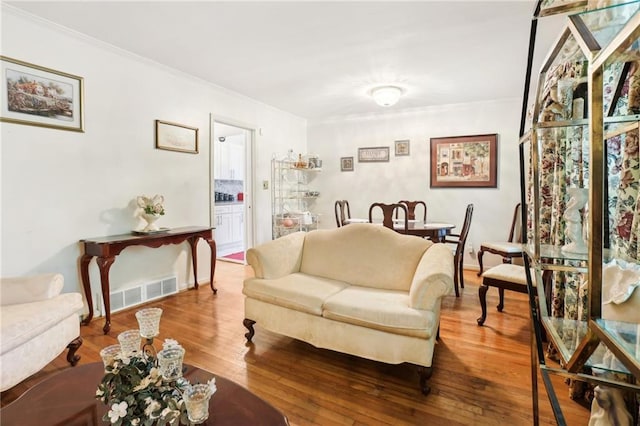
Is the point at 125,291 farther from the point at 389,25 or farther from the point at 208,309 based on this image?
the point at 389,25

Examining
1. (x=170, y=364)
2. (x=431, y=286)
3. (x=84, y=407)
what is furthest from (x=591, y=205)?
(x=84, y=407)

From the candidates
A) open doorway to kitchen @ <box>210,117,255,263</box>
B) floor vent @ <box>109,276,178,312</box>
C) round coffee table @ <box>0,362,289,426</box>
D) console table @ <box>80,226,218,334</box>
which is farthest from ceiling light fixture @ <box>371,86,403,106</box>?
round coffee table @ <box>0,362,289,426</box>

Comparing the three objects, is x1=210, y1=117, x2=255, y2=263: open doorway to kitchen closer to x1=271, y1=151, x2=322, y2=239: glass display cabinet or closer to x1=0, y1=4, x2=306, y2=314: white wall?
x1=271, y1=151, x2=322, y2=239: glass display cabinet

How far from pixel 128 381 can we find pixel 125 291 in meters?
2.55

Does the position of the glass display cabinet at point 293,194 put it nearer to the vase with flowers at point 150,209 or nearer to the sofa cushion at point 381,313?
the vase with flowers at point 150,209

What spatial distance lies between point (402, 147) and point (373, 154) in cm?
51

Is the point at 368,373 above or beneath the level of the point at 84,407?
beneath

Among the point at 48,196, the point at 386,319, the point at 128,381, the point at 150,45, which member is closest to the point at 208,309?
the point at 48,196

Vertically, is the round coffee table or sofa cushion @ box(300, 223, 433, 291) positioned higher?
sofa cushion @ box(300, 223, 433, 291)

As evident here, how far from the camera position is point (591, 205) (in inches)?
30.9

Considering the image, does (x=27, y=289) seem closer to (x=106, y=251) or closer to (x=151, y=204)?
(x=106, y=251)

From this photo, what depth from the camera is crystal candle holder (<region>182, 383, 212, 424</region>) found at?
0.97 meters

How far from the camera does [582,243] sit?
3.75 feet

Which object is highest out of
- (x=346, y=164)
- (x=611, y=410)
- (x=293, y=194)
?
Answer: (x=346, y=164)
